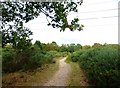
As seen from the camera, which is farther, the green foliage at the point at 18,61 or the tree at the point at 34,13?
the green foliage at the point at 18,61

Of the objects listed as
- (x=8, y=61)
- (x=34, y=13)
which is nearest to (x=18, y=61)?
(x=8, y=61)

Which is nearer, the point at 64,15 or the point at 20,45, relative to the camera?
the point at 64,15

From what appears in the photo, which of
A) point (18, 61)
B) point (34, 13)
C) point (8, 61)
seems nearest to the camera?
point (34, 13)

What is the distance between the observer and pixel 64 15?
13508 millimetres

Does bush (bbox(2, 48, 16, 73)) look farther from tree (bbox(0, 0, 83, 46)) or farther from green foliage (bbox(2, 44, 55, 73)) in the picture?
tree (bbox(0, 0, 83, 46))

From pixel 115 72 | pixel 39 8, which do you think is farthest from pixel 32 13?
pixel 115 72

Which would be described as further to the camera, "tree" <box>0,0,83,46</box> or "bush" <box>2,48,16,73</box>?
"bush" <box>2,48,16,73</box>

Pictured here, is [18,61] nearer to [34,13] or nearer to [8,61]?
[8,61]

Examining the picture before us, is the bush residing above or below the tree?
below

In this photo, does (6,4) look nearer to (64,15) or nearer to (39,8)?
(39,8)

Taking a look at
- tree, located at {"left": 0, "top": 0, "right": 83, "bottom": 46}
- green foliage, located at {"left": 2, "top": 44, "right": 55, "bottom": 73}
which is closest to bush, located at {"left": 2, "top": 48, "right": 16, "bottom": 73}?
green foliage, located at {"left": 2, "top": 44, "right": 55, "bottom": 73}

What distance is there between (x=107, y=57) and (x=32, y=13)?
231 inches

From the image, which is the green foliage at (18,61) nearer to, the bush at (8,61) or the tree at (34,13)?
the bush at (8,61)

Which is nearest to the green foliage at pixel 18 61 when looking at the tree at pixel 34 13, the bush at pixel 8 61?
the bush at pixel 8 61
